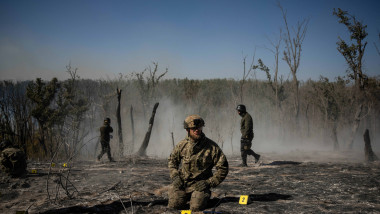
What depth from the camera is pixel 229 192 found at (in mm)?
5785

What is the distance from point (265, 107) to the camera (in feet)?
87.0

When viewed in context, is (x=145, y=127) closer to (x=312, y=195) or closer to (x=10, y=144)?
(x=10, y=144)

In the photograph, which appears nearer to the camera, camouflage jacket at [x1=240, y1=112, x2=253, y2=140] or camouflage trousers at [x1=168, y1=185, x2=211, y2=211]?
camouflage trousers at [x1=168, y1=185, x2=211, y2=211]

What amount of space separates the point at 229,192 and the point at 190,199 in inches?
63.2

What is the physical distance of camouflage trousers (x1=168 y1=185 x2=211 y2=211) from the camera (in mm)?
4195

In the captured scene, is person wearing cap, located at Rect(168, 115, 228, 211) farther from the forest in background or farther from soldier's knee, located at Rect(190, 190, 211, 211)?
the forest in background

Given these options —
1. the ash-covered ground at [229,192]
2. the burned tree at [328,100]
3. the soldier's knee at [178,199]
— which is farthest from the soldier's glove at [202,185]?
the burned tree at [328,100]

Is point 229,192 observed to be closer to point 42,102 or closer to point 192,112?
point 42,102

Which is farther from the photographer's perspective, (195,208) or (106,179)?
Answer: (106,179)

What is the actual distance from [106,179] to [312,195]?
483 centimetres

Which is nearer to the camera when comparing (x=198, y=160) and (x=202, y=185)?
(x=202, y=185)

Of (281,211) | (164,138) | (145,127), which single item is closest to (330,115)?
(164,138)

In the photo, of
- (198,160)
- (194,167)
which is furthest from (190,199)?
(198,160)

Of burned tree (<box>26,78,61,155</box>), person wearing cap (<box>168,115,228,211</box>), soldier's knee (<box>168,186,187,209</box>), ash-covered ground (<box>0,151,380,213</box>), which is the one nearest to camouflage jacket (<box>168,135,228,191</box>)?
person wearing cap (<box>168,115,228,211</box>)
